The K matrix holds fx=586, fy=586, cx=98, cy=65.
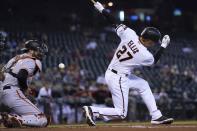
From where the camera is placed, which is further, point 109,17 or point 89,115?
point 109,17

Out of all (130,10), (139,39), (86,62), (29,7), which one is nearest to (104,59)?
(86,62)

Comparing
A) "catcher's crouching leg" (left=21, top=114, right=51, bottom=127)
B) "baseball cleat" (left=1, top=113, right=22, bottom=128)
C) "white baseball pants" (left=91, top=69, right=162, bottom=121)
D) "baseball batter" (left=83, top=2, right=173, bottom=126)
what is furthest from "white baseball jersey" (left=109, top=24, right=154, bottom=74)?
"baseball cleat" (left=1, top=113, right=22, bottom=128)

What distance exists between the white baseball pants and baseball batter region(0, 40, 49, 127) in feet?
3.10

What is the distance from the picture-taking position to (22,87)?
910cm

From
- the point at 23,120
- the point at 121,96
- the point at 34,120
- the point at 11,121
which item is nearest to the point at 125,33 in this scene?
the point at 121,96

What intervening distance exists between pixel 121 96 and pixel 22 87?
61.1 inches

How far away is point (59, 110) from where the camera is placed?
16797 mm

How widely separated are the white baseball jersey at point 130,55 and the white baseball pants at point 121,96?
15 cm

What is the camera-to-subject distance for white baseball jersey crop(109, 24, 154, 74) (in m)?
9.29

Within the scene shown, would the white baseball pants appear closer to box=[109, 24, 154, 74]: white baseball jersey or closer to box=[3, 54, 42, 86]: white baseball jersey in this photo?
box=[109, 24, 154, 74]: white baseball jersey

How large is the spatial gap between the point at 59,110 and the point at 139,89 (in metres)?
7.71

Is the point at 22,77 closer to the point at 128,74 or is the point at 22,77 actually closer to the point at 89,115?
the point at 89,115

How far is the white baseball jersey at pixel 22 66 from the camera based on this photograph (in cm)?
879

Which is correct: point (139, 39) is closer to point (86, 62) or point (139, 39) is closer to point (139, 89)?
point (139, 89)
